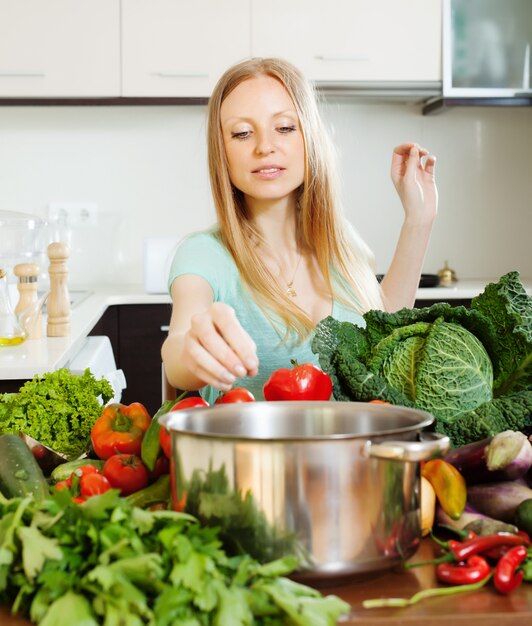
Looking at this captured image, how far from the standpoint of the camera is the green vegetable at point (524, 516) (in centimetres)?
84

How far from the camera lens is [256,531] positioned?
0.72m

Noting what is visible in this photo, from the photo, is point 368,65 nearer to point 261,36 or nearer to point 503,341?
point 261,36

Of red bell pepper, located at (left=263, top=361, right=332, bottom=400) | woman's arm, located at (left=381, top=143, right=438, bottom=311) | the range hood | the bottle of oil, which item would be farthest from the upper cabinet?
red bell pepper, located at (left=263, top=361, right=332, bottom=400)

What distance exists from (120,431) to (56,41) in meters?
2.72

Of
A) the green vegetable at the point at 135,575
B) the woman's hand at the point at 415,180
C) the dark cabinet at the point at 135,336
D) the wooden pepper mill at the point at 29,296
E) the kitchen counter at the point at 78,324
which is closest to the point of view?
the green vegetable at the point at 135,575

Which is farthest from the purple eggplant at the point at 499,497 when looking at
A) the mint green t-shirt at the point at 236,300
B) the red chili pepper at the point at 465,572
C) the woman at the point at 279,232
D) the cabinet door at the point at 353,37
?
the cabinet door at the point at 353,37

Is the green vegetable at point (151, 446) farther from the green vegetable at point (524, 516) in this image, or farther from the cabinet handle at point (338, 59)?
the cabinet handle at point (338, 59)

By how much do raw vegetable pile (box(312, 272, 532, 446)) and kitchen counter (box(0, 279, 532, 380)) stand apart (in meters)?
0.91

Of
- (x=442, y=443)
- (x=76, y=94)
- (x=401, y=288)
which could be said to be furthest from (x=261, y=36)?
(x=442, y=443)

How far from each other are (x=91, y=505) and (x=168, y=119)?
128 inches

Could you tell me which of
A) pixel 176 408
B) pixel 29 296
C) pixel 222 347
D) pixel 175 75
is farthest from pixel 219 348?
pixel 175 75

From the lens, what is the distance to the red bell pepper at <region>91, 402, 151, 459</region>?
1018 millimetres

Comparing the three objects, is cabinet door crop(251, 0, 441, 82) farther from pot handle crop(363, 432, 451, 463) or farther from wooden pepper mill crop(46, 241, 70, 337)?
pot handle crop(363, 432, 451, 463)

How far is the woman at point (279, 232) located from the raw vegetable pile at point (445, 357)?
0.35m
